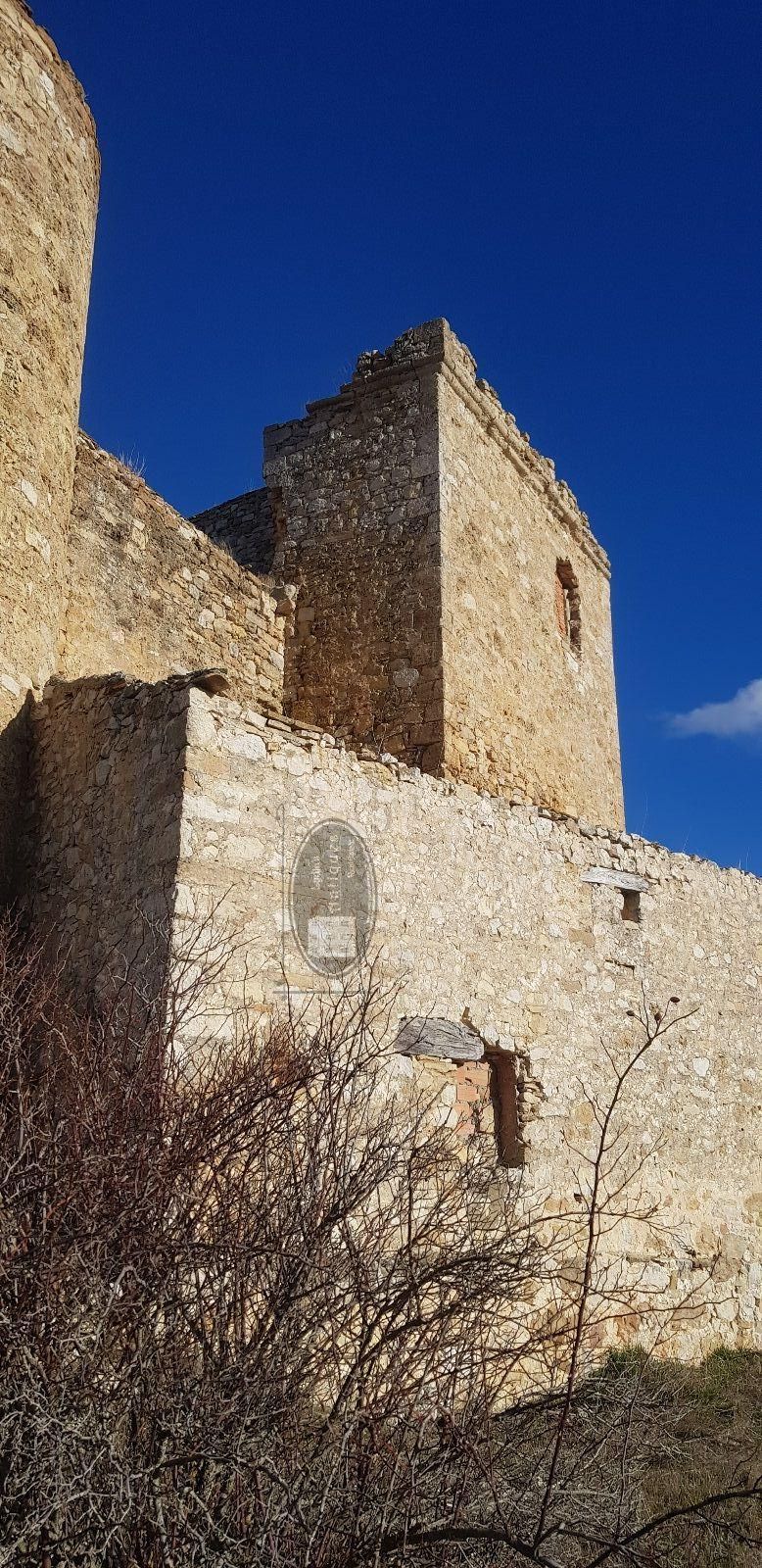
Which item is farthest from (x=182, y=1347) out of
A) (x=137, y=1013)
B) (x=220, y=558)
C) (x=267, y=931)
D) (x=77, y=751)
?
(x=220, y=558)

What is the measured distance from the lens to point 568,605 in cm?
1202

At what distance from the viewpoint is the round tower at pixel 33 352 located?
6.45 metres

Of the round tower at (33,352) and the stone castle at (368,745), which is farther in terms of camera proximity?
the round tower at (33,352)

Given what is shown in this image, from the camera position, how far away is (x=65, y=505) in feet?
23.4

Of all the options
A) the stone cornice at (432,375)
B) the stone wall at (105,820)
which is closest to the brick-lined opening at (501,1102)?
the stone wall at (105,820)

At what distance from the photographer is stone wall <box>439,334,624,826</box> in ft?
30.7

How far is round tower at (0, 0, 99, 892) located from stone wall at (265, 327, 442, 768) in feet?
9.39

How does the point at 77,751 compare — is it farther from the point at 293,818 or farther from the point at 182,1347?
the point at 182,1347

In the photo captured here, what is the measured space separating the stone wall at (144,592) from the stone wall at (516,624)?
63.9 inches

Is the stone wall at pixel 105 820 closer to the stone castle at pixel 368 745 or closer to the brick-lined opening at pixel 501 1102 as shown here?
the stone castle at pixel 368 745

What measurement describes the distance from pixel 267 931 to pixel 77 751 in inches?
59.0

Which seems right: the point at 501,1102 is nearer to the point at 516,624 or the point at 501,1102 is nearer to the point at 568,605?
the point at 516,624

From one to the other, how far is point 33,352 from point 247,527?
426 centimetres

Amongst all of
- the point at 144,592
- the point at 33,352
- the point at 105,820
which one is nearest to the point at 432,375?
the point at 144,592
